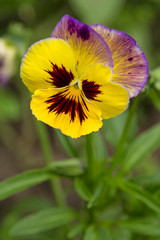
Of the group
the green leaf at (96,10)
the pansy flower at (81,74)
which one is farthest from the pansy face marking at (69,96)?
the green leaf at (96,10)

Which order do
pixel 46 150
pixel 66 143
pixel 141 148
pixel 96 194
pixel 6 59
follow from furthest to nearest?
pixel 6 59 < pixel 46 150 < pixel 141 148 < pixel 66 143 < pixel 96 194

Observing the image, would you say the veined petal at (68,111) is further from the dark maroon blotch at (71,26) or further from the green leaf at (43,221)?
the green leaf at (43,221)

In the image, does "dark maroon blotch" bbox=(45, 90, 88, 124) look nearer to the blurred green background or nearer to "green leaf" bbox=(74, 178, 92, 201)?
"green leaf" bbox=(74, 178, 92, 201)

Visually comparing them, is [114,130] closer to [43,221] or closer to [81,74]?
[43,221]

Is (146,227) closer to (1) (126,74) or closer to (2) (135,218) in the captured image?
(2) (135,218)

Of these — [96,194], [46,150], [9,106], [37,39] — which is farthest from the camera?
[37,39]

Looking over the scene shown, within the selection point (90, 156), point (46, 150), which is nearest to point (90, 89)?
point (90, 156)
